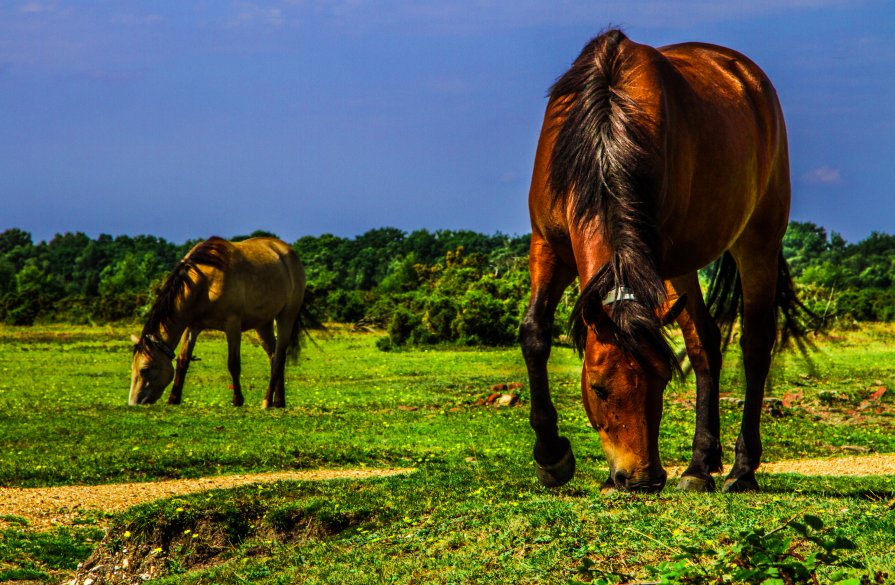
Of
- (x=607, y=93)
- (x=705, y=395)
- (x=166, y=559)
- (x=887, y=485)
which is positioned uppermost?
(x=607, y=93)

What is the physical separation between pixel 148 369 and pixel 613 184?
11.5 meters

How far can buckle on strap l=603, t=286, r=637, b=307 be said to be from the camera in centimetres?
493

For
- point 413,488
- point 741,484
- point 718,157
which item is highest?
point 718,157

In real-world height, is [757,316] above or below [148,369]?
above

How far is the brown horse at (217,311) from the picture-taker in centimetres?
1548

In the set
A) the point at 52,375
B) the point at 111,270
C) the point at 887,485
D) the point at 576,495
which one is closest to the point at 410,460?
the point at 576,495

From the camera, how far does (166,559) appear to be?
691cm

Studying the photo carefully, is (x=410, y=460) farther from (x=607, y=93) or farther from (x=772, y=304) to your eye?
(x=607, y=93)

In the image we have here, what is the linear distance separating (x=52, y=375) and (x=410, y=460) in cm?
1330

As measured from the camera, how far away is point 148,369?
15.4 metres

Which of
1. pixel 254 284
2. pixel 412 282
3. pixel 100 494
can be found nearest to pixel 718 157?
pixel 100 494

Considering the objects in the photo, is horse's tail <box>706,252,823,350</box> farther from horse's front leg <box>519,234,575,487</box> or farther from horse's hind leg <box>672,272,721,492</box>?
horse's front leg <box>519,234,575,487</box>

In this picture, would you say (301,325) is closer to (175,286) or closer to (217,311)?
(217,311)

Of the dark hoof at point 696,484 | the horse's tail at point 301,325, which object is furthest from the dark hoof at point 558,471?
the horse's tail at point 301,325
